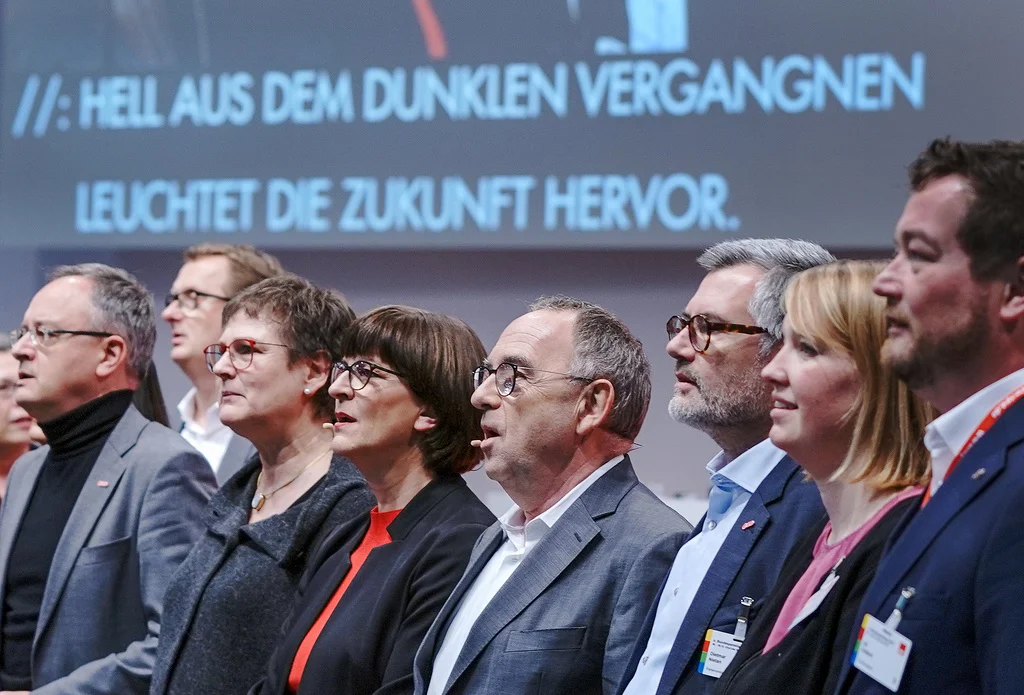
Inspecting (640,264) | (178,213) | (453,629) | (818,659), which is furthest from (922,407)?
(178,213)

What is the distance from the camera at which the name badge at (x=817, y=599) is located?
1891mm

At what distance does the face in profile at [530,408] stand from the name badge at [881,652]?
1164 mm

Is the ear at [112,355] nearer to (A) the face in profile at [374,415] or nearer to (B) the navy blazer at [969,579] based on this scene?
(A) the face in profile at [374,415]

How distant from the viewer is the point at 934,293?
167 centimetres

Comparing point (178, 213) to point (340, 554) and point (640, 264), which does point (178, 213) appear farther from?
point (340, 554)

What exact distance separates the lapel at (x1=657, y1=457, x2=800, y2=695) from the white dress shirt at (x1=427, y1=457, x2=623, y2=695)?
450mm

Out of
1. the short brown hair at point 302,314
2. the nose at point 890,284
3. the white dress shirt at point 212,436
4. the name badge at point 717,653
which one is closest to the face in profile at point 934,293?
the nose at point 890,284

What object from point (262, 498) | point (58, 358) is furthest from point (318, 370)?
point (58, 358)

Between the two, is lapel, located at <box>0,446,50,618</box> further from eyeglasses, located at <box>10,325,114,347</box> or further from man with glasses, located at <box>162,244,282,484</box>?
man with glasses, located at <box>162,244,282,484</box>

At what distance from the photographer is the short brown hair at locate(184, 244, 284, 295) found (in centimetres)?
456

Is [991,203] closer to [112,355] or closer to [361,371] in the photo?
[361,371]

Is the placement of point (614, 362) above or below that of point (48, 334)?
below

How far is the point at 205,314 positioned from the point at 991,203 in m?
3.33

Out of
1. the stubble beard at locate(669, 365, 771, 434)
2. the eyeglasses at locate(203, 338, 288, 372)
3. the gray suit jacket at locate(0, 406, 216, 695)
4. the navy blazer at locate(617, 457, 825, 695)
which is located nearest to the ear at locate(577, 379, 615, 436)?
the stubble beard at locate(669, 365, 771, 434)
